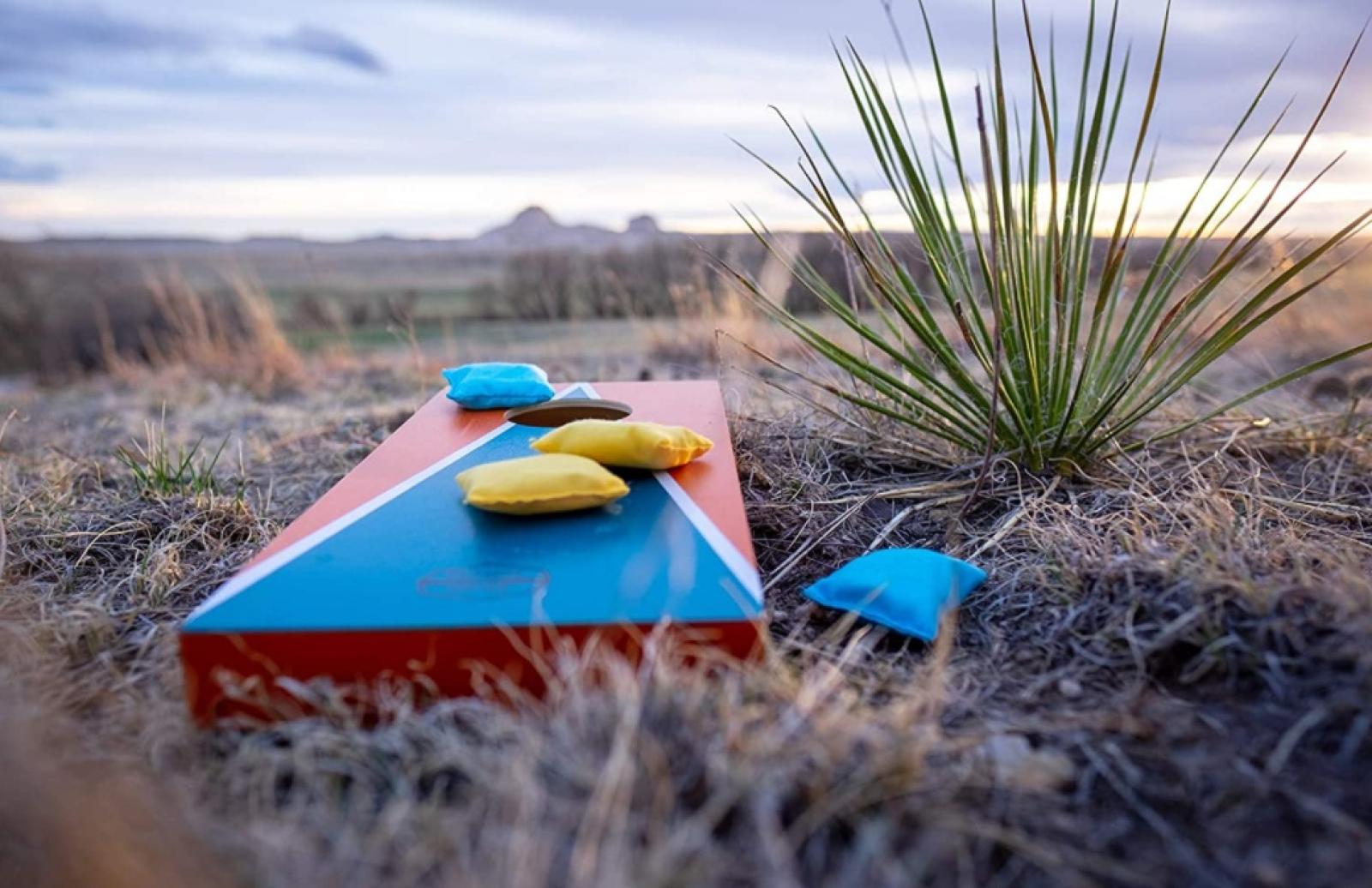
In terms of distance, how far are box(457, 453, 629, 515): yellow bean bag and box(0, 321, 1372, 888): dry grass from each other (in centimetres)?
41

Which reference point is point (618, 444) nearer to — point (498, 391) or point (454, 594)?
point (454, 594)

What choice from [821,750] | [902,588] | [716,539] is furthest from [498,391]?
[821,750]

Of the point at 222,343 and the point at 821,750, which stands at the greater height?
the point at 821,750

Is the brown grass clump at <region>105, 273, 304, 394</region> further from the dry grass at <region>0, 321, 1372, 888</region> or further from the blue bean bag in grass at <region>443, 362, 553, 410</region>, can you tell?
the dry grass at <region>0, 321, 1372, 888</region>

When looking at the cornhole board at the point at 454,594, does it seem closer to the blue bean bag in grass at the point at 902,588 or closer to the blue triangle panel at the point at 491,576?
the blue triangle panel at the point at 491,576

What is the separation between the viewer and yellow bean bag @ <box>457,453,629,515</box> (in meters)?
1.67

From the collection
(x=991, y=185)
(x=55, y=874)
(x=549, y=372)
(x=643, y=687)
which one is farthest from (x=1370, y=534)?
(x=549, y=372)

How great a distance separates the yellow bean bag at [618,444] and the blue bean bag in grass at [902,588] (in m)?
0.39

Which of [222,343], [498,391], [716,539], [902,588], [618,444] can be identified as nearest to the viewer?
[716,539]

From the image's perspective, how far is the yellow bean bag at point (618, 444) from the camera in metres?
1.88

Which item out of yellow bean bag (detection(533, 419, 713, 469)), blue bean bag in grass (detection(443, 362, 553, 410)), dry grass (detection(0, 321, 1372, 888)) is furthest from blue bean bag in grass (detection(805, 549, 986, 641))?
blue bean bag in grass (detection(443, 362, 553, 410))

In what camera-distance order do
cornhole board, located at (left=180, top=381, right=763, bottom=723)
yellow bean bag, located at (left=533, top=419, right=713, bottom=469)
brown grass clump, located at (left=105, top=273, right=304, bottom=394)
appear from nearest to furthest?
cornhole board, located at (left=180, top=381, right=763, bottom=723) < yellow bean bag, located at (left=533, top=419, right=713, bottom=469) < brown grass clump, located at (left=105, top=273, right=304, bottom=394)

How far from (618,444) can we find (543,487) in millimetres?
253

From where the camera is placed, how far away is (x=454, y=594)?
1414 mm
